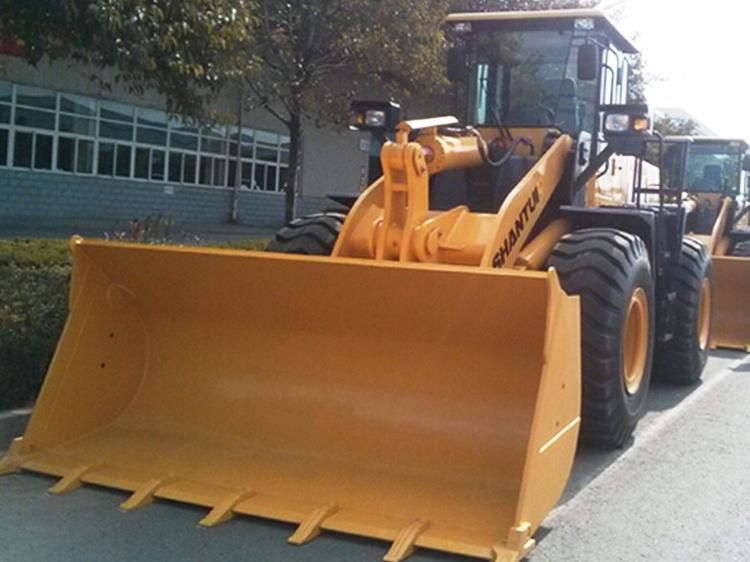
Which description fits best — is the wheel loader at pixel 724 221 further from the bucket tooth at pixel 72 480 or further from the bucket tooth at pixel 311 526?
the bucket tooth at pixel 72 480

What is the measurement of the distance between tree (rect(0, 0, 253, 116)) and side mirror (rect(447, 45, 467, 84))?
1.75m

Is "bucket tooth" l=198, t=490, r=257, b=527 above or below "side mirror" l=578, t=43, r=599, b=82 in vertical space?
below

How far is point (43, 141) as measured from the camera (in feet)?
75.4

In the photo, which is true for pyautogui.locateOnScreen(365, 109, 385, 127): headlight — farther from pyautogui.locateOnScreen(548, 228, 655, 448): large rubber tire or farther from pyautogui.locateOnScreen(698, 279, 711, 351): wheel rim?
pyautogui.locateOnScreen(698, 279, 711, 351): wheel rim

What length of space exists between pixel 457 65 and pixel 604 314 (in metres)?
2.96

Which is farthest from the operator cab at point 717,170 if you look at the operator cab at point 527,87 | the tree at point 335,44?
the operator cab at point 527,87

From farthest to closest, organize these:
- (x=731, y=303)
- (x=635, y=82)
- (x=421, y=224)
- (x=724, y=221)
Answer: (x=635, y=82)
(x=724, y=221)
(x=731, y=303)
(x=421, y=224)

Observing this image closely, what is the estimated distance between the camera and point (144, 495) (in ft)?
17.6

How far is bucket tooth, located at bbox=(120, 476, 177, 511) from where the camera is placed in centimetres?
533

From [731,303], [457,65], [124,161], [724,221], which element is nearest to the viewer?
[457,65]

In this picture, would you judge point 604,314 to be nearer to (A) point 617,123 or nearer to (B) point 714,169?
(A) point 617,123

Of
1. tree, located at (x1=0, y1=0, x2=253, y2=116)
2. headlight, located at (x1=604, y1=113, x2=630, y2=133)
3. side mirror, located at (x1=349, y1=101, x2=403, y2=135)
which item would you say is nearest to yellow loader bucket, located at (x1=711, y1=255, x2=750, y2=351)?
headlight, located at (x1=604, y1=113, x2=630, y2=133)

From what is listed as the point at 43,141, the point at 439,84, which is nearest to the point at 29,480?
the point at 439,84

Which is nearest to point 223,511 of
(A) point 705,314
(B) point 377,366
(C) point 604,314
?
(B) point 377,366
